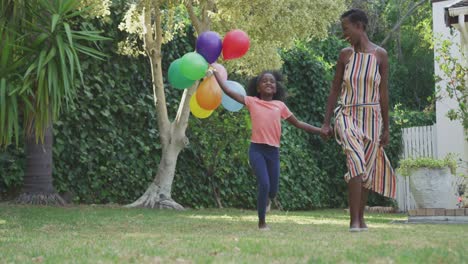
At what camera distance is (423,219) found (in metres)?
9.09

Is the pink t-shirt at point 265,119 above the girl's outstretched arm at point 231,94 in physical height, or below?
below

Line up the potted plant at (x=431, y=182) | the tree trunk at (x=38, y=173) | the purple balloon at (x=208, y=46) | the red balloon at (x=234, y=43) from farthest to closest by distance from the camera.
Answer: the tree trunk at (x=38, y=173), the potted plant at (x=431, y=182), the red balloon at (x=234, y=43), the purple balloon at (x=208, y=46)

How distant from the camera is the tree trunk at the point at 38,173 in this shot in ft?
33.2

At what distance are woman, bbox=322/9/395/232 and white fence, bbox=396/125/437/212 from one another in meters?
8.40

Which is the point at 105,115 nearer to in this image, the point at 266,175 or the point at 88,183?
the point at 88,183

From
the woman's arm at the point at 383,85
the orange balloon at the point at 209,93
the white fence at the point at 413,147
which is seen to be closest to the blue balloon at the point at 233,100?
the orange balloon at the point at 209,93

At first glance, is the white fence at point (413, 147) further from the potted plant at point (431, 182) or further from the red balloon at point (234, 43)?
the red balloon at point (234, 43)

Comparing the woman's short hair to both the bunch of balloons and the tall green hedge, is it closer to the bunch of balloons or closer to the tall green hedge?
the bunch of balloons

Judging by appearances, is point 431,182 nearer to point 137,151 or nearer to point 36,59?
point 137,151

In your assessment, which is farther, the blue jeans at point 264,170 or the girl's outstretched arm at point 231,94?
the girl's outstretched arm at point 231,94

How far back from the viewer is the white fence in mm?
14750

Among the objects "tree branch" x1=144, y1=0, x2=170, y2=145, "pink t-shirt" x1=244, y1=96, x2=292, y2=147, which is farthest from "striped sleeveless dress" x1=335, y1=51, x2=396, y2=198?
"tree branch" x1=144, y1=0, x2=170, y2=145

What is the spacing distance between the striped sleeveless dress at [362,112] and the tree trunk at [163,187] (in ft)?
16.9

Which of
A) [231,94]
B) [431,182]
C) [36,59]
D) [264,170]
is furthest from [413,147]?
[36,59]
